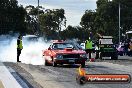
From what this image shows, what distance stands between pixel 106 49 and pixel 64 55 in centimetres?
1233

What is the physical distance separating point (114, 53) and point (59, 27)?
7985 centimetres

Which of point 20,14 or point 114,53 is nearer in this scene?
point 114,53

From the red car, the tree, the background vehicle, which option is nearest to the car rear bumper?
the red car

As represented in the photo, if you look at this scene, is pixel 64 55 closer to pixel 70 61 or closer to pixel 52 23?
pixel 70 61

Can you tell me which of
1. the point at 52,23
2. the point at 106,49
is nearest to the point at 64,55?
the point at 106,49

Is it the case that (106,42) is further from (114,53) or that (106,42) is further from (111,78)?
(111,78)

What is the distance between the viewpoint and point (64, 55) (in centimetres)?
2345

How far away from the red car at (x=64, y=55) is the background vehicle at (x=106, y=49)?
10.6m

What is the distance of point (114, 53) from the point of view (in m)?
35.1

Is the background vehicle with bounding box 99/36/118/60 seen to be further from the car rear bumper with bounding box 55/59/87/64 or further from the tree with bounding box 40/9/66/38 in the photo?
the tree with bounding box 40/9/66/38

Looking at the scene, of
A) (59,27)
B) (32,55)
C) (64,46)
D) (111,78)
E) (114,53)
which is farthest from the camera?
(59,27)

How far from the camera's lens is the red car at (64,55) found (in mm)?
23359

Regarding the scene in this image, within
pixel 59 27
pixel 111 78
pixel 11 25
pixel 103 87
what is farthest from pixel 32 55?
pixel 59 27

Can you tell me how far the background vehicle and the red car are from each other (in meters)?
10.6
